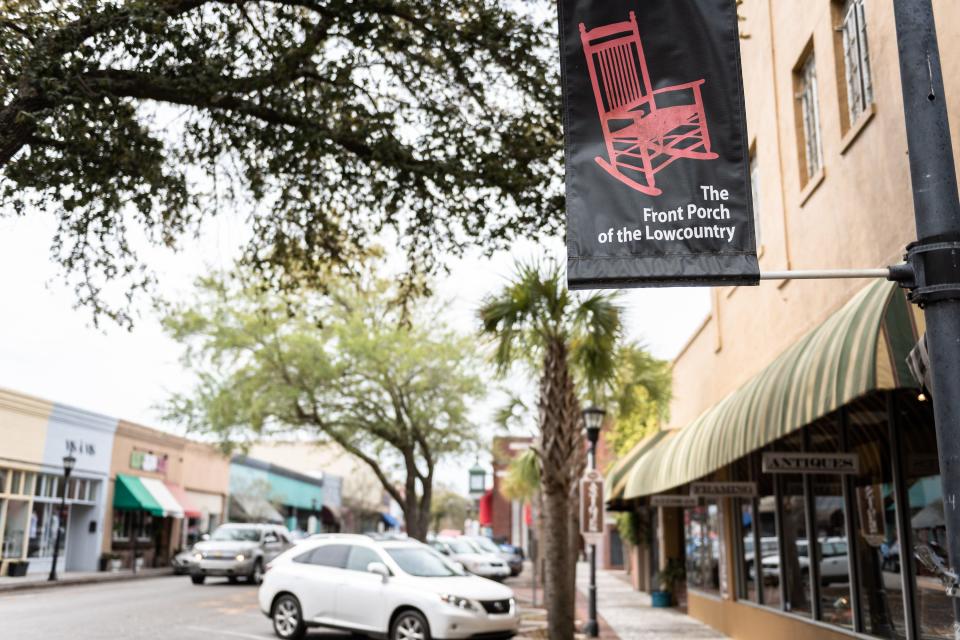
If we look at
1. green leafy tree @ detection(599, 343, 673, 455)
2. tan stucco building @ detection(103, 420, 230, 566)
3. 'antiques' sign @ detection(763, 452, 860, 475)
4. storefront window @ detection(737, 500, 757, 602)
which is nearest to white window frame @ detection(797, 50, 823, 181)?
'antiques' sign @ detection(763, 452, 860, 475)

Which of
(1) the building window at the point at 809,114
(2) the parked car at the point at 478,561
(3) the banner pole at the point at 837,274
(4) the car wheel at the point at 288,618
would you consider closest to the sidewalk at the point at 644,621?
(2) the parked car at the point at 478,561

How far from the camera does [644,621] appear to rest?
1830cm

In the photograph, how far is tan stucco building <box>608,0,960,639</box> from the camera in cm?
735

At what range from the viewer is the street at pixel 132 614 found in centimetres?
1351

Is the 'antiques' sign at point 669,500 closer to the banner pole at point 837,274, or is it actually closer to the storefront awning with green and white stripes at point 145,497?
the banner pole at point 837,274

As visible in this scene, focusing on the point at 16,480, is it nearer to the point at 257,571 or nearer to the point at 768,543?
the point at 257,571

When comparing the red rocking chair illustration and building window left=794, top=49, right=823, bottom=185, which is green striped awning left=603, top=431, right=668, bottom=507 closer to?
building window left=794, top=49, right=823, bottom=185

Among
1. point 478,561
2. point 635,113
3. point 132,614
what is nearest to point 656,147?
point 635,113

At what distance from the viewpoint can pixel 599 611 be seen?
20.9 metres

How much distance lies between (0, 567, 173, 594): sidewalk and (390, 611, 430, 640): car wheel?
44.6 feet

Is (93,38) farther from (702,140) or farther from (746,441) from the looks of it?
(746,441)

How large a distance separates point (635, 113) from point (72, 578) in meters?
26.2

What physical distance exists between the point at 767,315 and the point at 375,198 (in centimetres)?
579

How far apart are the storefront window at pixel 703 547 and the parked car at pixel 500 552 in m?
13.6
